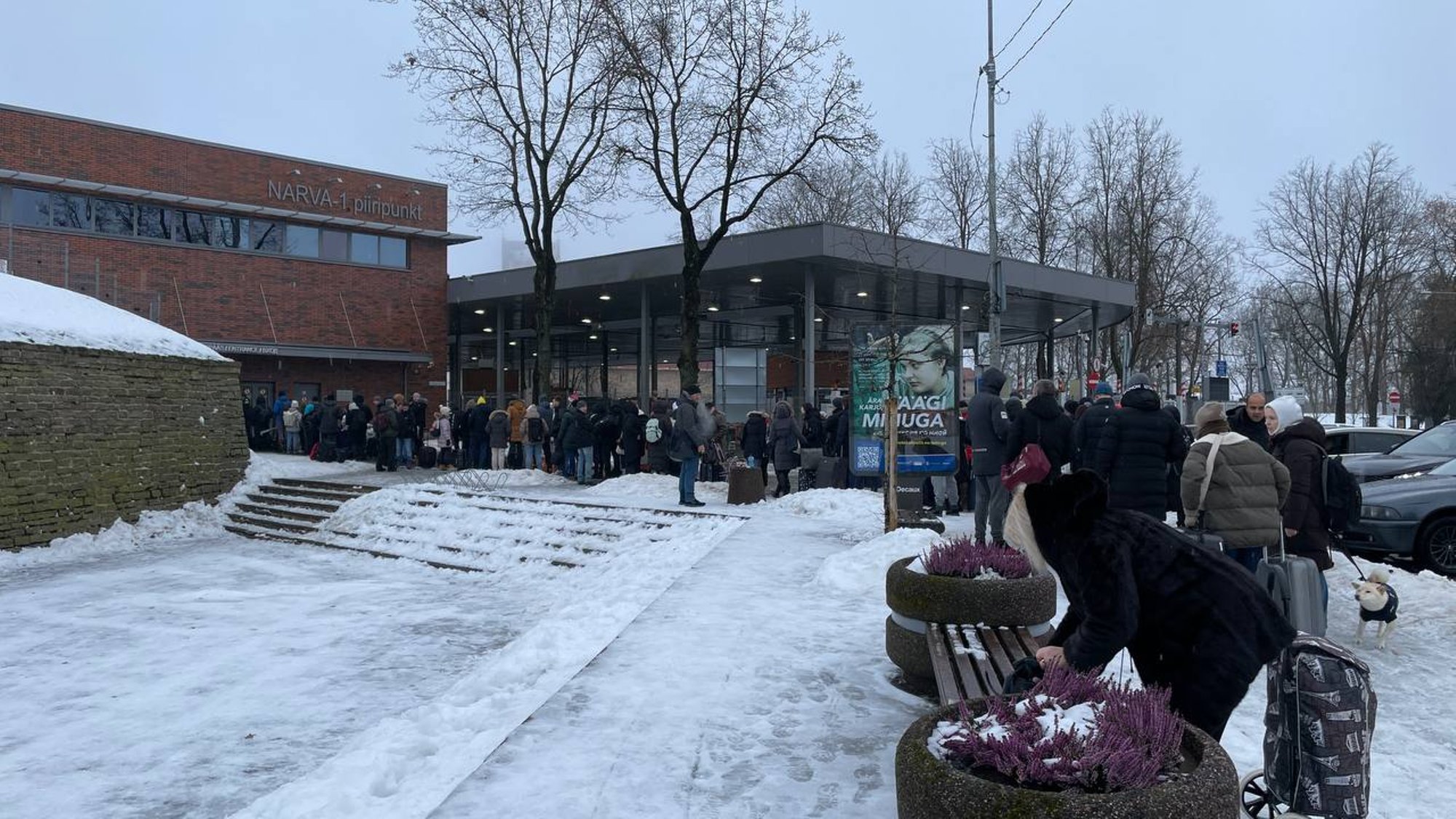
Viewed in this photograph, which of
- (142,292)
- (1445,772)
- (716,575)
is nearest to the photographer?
(1445,772)

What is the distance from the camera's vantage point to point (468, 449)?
22797 millimetres

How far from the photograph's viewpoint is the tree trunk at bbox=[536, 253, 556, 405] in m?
22.9

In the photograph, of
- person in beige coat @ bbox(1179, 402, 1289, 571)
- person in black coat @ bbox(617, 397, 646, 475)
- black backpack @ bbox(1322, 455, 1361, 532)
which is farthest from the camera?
person in black coat @ bbox(617, 397, 646, 475)

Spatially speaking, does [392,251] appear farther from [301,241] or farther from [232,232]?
[232,232]

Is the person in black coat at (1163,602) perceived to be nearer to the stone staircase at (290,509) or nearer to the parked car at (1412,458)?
the parked car at (1412,458)

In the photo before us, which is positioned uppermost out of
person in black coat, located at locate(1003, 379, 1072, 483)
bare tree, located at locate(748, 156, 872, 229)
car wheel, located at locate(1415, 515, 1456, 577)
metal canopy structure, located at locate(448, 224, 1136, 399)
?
bare tree, located at locate(748, 156, 872, 229)

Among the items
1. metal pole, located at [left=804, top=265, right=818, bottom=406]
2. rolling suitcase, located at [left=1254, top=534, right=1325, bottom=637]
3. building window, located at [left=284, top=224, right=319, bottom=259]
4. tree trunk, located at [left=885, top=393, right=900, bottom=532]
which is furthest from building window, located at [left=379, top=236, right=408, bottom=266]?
rolling suitcase, located at [left=1254, top=534, right=1325, bottom=637]

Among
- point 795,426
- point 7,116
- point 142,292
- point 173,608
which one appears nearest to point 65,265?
point 142,292

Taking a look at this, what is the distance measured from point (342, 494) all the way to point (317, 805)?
15.8 meters

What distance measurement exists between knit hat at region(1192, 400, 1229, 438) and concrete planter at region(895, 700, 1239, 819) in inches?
171

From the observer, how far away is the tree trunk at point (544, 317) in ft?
75.2

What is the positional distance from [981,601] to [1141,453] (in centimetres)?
300

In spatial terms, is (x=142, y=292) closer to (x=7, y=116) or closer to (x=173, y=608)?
(x=7, y=116)

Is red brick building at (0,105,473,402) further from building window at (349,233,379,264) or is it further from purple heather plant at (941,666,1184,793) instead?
purple heather plant at (941,666,1184,793)
